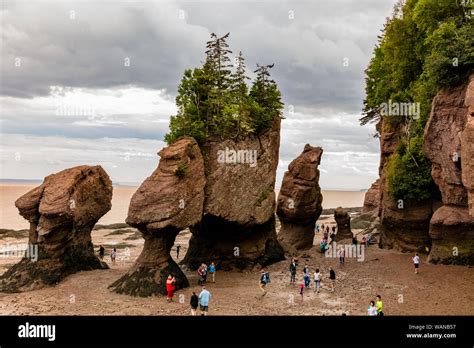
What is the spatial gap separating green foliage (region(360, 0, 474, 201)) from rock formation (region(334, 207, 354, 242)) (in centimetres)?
909

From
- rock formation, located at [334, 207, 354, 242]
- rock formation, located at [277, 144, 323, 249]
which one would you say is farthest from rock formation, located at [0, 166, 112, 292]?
rock formation, located at [334, 207, 354, 242]

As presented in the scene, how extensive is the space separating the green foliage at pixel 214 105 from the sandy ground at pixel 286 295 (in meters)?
12.1

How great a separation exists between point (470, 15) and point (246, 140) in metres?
19.6

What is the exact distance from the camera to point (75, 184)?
3328cm

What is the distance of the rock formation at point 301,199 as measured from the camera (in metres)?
44.8

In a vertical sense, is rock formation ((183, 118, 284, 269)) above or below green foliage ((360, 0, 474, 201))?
below

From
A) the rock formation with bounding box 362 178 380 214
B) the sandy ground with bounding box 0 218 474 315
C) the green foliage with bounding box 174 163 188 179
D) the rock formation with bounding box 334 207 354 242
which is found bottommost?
the sandy ground with bounding box 0 218 474 315

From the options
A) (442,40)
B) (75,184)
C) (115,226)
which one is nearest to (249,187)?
(75,184)

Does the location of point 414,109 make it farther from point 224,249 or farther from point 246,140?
point 224,249

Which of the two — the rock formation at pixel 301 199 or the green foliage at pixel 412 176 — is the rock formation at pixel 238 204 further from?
the green foliage at pixel 412 176

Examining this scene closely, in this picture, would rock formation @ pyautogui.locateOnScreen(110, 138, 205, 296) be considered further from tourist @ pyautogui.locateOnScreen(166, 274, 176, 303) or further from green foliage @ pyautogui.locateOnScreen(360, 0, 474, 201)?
green foliage @ pyautogui.locateOnScreen(360, 0, 474, 201)

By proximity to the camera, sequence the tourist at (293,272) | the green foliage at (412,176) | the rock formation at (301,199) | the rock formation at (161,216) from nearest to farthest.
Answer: the rock formation at (161,216) < the tourist at (293,272) < the green foliage at (412,176) < the rock formation at (301,199)

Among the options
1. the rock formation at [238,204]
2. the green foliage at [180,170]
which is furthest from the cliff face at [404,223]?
the green foliage at [180,170]

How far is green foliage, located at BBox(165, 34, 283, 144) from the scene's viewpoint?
113 feet
